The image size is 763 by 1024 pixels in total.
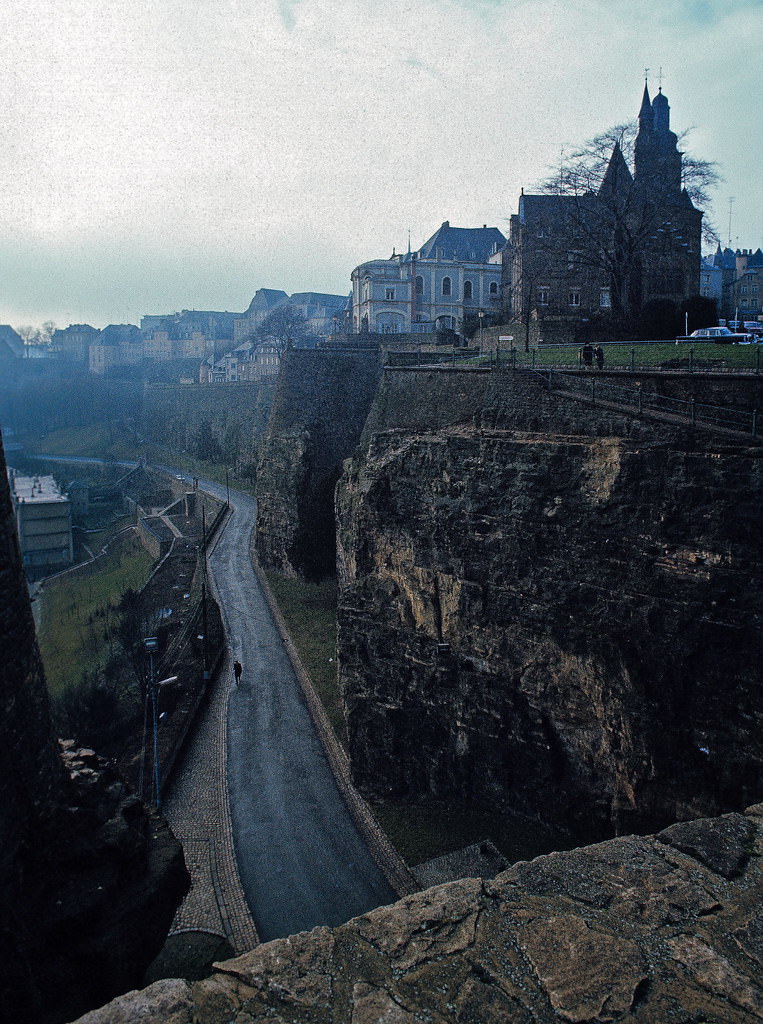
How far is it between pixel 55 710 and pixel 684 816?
20433 mm

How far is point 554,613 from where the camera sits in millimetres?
14648

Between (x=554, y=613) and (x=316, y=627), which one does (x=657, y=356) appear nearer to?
(x=554, y=613)

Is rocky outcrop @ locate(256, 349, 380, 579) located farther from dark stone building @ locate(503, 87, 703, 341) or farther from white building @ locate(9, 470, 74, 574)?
white building @ locate(9, 470, 74, 574)

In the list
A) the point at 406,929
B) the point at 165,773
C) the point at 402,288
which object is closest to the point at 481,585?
the point at 165,773

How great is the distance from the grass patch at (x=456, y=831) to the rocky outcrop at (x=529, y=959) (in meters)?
9.91

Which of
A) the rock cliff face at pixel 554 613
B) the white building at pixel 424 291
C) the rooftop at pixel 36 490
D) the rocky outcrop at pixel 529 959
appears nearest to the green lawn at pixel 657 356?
the rock cliff face at pixel 554 613

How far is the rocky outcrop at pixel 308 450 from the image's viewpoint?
33.5m

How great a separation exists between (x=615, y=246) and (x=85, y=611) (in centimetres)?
3315

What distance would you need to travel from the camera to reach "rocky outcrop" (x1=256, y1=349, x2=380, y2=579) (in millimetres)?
33500

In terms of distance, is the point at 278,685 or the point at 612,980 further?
the point at 278,685

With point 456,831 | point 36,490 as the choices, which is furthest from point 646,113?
point 36,490

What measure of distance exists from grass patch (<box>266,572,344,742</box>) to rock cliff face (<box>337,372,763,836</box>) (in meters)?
3.50

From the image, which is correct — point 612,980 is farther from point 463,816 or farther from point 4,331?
point 4,331

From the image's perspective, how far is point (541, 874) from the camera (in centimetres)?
584
